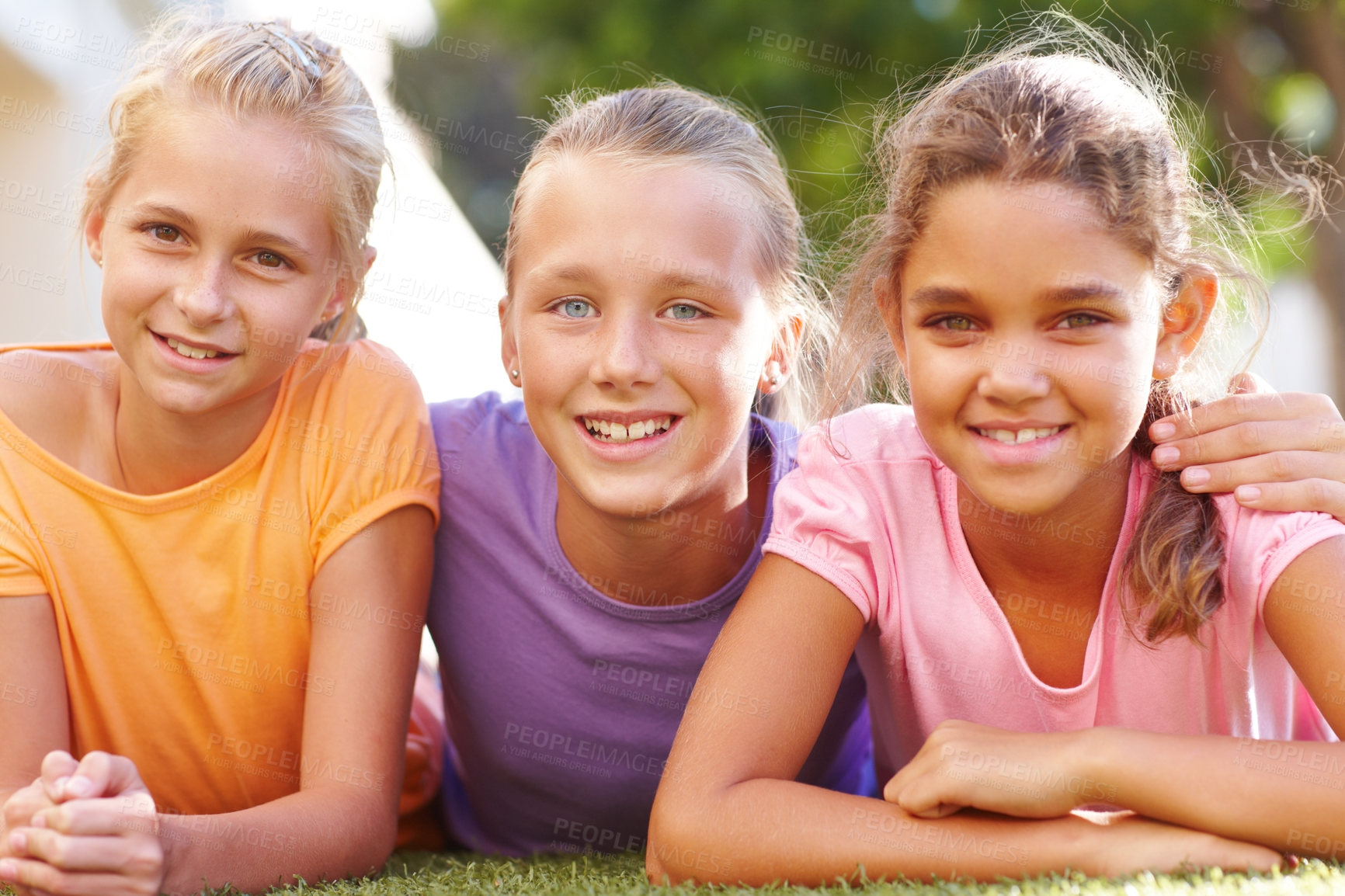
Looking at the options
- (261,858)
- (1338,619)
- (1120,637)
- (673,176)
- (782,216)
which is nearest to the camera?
(1338,619)

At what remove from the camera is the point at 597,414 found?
2.00 m

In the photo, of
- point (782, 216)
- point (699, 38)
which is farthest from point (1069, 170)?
point (699, 38)

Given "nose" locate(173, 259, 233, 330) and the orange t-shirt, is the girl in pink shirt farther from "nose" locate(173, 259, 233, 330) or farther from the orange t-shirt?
"nose" locate(173, 259, 233, 330)

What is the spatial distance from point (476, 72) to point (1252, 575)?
26.4 feet

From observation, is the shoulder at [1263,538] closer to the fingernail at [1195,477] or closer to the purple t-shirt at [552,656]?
the fingernail at [1195,477]

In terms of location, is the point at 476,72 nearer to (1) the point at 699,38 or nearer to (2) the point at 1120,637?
(1) the point at 699,38

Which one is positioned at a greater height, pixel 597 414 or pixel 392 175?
pixel 392 175

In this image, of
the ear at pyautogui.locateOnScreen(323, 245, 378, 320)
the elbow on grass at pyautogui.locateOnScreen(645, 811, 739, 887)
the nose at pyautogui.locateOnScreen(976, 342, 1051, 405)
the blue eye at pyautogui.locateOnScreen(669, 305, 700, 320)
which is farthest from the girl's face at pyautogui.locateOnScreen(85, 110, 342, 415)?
the nose at pyautogui.locateOnScreen(976, 342, 1051, 405)

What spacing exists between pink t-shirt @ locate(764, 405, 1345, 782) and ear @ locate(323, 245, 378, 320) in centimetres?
86

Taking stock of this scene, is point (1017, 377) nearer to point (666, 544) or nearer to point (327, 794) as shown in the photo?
point (666, 544)

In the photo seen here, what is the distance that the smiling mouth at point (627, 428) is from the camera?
201 cm

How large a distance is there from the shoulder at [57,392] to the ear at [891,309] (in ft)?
4.44

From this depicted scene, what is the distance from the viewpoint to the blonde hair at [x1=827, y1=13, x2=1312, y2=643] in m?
1.74

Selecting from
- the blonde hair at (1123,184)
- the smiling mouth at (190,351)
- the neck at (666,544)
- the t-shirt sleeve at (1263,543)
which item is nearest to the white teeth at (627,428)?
the neck at (666,544)
